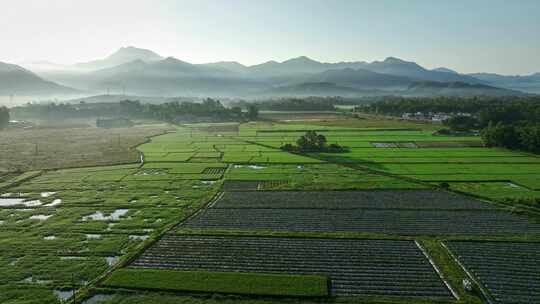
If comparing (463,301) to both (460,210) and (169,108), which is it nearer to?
(460,210)

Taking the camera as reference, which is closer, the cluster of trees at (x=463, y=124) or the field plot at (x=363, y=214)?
the field plot at (x=363, y=214)

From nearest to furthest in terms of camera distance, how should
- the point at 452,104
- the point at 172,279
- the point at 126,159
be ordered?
the point at 172,279, the point at 126,159, the point at 452,104

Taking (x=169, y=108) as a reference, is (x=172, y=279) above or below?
below

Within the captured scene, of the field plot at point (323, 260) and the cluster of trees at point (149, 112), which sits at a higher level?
the cluster of trees at point (149, 112)

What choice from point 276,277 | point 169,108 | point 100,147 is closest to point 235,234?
point 276,277

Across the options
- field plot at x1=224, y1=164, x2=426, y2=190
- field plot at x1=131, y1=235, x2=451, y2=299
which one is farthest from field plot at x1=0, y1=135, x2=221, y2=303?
field plot at x1=224, y1=164, x2=426, y2=190

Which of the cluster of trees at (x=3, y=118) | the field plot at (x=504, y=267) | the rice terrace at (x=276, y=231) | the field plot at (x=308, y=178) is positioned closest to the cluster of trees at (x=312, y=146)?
the rice terrace at (x=276, y=231)

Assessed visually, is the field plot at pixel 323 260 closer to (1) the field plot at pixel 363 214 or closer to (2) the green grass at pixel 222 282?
(2) the green grass at pixel 222 282
